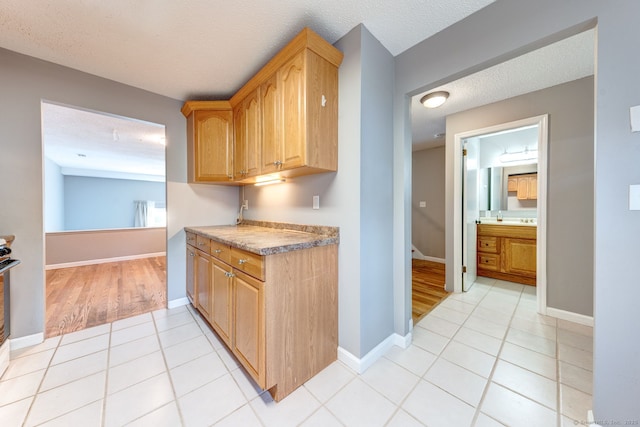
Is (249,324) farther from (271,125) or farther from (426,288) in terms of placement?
(426,288)

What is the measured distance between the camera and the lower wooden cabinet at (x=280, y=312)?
1307 mm

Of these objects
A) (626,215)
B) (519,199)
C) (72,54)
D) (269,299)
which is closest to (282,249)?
(269,299)

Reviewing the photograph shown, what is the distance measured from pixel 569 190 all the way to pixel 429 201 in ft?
8.42

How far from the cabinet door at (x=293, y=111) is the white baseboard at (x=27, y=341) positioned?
101 inches

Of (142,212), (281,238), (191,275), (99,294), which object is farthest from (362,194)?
(142,212)

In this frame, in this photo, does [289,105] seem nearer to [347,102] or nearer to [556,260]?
[347,102]

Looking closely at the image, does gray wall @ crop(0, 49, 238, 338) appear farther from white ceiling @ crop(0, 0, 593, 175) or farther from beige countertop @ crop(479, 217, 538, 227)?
beige countertop @ crop(479, 217, 538, 227)

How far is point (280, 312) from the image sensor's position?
1.35m

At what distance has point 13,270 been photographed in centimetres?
181

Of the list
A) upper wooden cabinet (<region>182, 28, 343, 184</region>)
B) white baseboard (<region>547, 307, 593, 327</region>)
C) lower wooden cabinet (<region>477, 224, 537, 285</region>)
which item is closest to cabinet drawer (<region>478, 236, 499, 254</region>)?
lower wooden cabinet (<region>477, 224, 537, 285</region>)

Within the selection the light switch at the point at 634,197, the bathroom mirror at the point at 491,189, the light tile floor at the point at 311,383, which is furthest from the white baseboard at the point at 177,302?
Answer: the bathroom mirror at the point at 491,189

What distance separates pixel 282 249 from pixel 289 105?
41.6 inches

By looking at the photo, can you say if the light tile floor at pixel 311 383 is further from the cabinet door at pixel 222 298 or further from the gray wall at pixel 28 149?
the gray wall at pixel 28 149

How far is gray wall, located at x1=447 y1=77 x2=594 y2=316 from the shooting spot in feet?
7.18
